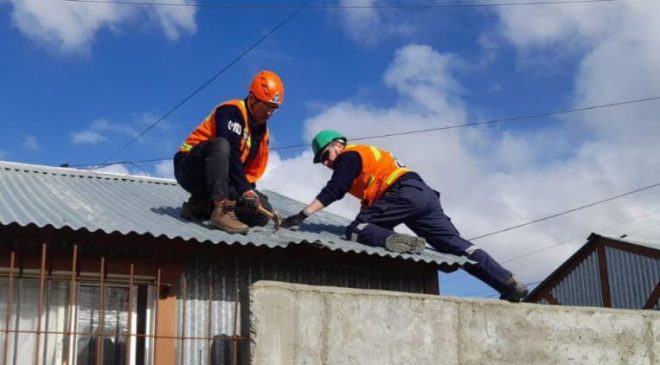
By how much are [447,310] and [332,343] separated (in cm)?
90

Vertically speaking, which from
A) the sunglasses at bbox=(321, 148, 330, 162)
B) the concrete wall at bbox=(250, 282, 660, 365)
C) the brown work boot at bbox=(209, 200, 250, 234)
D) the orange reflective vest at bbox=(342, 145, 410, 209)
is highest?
the sunglasses at bbox=(321, 148, 330, 162)

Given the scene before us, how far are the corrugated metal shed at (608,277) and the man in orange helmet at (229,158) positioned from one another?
1491 centimetres

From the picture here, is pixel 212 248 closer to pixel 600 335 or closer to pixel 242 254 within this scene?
pixel 242 254

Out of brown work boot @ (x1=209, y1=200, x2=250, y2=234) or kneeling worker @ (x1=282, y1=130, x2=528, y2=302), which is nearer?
brown work boot @ (x1=209, y1=200, x2=250, y2=234)

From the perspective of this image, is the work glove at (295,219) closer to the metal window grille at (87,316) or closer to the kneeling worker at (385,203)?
the kneeling worker at (385,203)

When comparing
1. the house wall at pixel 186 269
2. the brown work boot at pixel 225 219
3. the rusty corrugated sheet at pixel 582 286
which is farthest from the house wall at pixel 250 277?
the rusty corrugated sheet at pixel 582 286

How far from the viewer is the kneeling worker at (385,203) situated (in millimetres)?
7082

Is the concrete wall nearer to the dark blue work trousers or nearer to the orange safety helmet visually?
the dark blue work trousers

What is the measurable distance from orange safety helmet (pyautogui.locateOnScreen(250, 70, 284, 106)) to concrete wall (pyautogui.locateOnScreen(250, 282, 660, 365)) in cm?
250

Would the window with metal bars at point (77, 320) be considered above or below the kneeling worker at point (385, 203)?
below

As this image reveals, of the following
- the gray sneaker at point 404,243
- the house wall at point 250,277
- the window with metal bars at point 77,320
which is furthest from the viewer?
the gray sneaker at point 404,243

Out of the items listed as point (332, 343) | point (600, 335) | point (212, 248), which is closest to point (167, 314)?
point (212, 248)

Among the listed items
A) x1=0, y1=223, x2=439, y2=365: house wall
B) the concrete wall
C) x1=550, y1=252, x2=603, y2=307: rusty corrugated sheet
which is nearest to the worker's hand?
x1=0, y1=223, x2=439, y2=365: house wall

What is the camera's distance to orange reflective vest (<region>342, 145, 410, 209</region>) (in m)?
7.46
